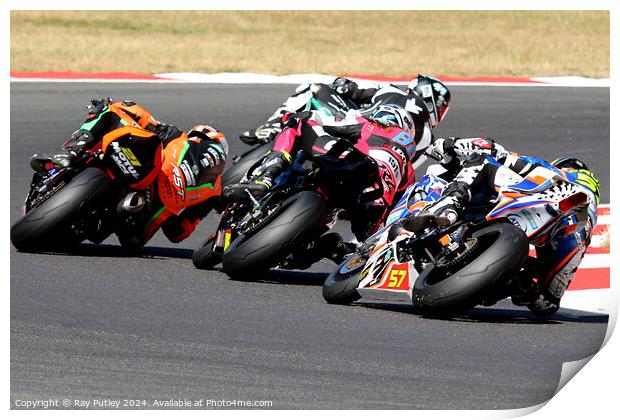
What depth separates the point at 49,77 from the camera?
17.4m

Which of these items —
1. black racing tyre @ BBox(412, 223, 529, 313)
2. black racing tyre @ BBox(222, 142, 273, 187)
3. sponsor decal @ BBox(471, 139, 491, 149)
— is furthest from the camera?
black racing tyre @ BBox(222, 142, 273, 187)

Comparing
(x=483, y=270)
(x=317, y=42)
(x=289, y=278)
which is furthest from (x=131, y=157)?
(x=317, y=42)

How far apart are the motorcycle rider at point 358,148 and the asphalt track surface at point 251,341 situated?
42 centimetres

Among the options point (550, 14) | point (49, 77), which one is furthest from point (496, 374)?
point (550, 14)

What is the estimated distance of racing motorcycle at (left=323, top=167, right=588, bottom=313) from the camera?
20.4 ft

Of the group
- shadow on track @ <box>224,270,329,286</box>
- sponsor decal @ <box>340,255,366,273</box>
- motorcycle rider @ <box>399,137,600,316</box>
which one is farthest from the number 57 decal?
shadow on track @ <box>224,270,329,286</box>

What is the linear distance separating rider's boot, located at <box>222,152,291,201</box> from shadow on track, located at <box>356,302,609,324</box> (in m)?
1.05

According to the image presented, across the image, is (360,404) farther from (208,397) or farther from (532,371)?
(532,371)

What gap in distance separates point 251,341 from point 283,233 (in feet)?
4.10

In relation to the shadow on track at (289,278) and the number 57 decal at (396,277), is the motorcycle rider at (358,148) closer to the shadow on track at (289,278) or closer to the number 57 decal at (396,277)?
the shadow on track at (289,278)

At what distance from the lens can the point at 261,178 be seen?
7.82 meters

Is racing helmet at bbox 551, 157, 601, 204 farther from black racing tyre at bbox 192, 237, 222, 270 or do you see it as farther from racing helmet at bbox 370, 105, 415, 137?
black racing tyre at bbox 192, 237, 222, 270

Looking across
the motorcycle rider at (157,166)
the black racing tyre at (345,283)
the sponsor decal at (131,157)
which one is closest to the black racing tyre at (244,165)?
the motorcycle rider at (157,166)

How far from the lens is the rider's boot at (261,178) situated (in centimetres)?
774
